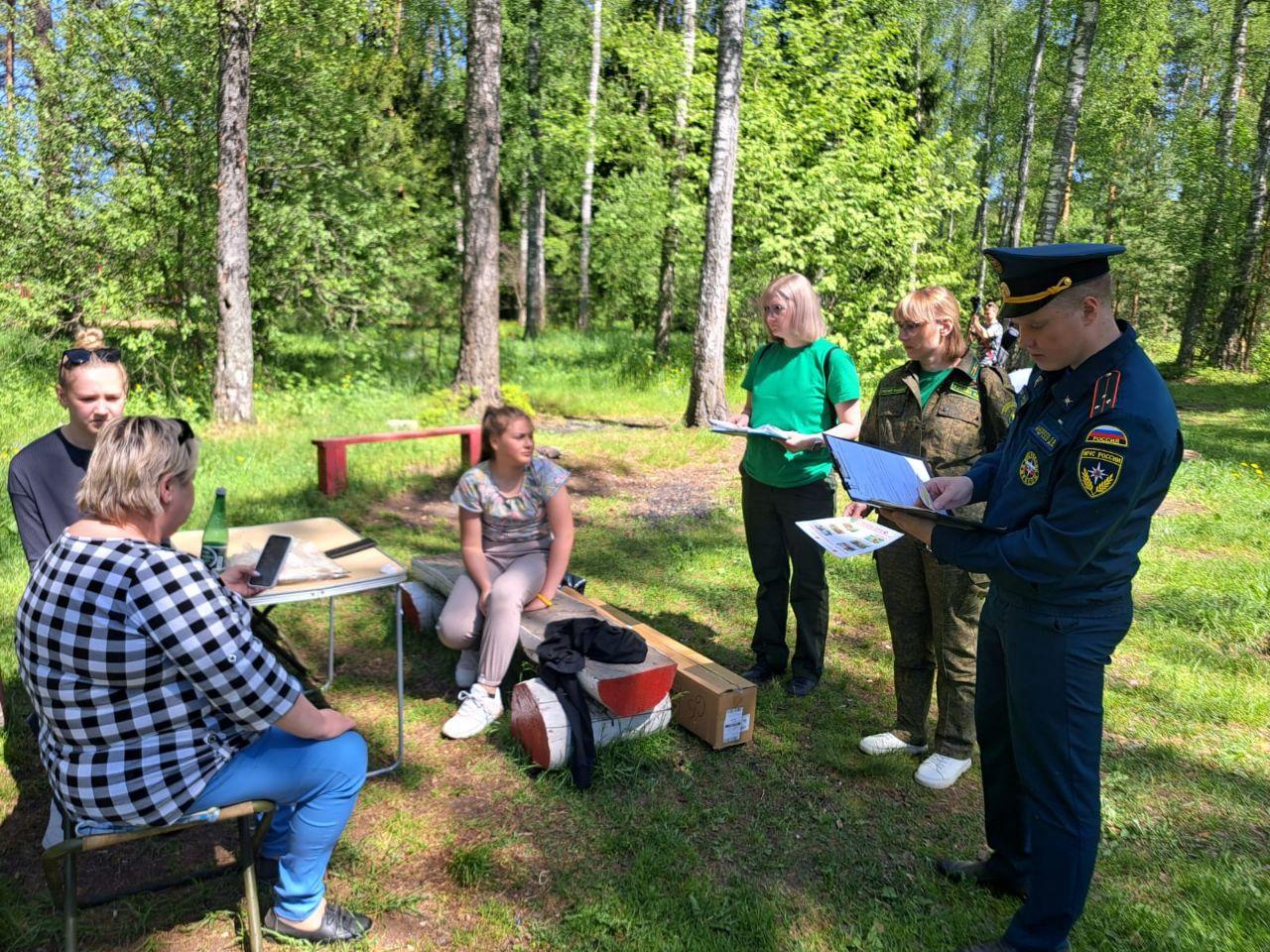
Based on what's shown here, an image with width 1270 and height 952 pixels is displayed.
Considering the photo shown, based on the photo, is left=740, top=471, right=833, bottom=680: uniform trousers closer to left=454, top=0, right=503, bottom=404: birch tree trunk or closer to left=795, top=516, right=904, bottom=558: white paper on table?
left=795, top=516, right=904, bottom=558: white paper on table

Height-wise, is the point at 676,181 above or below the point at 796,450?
above

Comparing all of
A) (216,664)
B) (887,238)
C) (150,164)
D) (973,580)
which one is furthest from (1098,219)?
(216,664)

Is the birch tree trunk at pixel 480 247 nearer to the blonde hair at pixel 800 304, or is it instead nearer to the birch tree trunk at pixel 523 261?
the blonde hair at pixel 800 304

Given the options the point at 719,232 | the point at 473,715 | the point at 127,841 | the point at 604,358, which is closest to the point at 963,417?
the point at 473,715

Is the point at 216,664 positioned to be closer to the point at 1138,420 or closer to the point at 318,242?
the point at 1138,420

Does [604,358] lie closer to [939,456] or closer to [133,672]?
[939,456]

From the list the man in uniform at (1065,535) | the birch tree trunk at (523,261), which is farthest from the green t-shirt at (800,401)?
the birch tree trunk at (523,261)

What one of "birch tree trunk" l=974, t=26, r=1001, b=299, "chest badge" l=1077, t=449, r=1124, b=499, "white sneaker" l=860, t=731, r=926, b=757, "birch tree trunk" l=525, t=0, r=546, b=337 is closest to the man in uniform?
"chest badge" l=1077, t=449, r=1124, b=499

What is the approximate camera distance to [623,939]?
8.73ft

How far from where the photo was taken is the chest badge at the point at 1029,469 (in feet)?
7.42

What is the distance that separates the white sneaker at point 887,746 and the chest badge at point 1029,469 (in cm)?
182

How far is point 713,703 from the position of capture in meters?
3.70

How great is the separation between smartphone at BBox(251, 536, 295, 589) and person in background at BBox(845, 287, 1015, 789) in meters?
2.11

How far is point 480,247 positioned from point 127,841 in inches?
344
